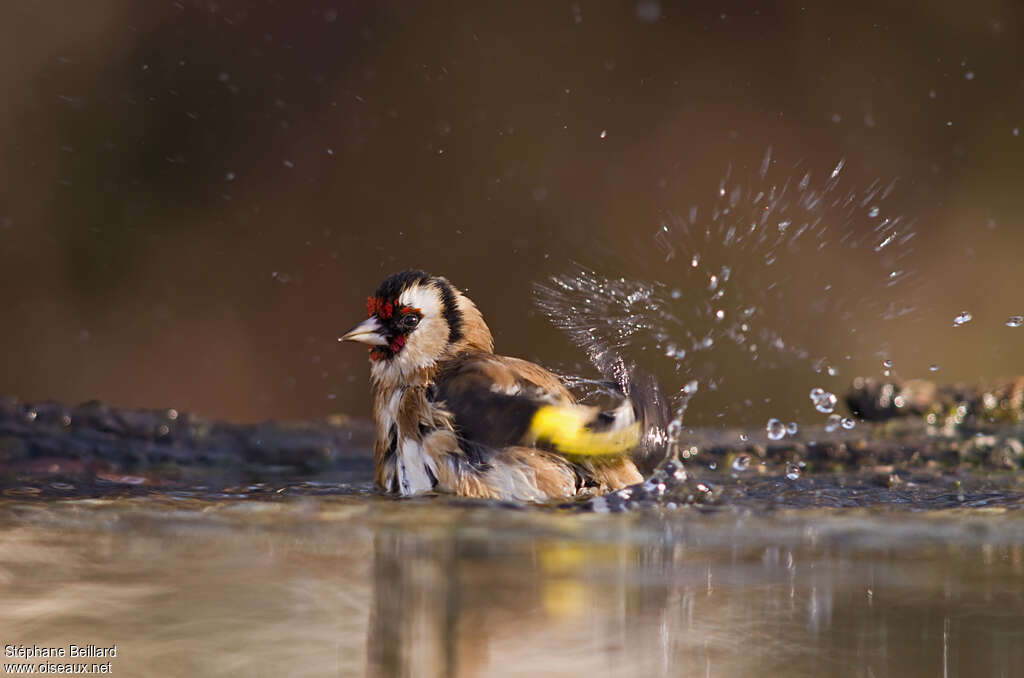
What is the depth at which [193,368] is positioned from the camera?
6699 millimetres

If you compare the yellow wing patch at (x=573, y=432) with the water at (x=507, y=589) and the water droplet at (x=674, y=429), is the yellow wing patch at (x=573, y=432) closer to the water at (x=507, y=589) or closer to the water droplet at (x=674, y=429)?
the water droplet at (x=674, y=429)

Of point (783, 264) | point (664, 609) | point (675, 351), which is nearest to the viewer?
point (664, 609)

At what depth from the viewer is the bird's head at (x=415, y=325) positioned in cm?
363

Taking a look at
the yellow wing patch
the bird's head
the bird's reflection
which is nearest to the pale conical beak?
the bird's head

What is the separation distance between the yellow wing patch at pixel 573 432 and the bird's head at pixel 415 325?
1.56ft

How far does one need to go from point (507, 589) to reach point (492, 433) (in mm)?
1143

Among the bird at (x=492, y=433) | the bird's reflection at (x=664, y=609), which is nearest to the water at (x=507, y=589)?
the bird's reflection at (x=664, y=609)

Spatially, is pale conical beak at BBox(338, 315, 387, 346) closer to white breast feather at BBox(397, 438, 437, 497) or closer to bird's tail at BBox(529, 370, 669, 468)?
white breast feather at BBox(397, 438, 437, 497)

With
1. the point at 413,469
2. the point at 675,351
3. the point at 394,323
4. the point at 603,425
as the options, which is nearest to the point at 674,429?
the point at 603,425

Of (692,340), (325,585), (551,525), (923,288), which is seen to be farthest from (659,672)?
(923,288)

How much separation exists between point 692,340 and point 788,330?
283cm

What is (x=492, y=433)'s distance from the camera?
10.7 ft

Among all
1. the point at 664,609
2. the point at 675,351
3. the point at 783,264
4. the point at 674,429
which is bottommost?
the point at 664,609

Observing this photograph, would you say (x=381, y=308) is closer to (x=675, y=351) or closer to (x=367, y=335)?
(x=367, y=335)
